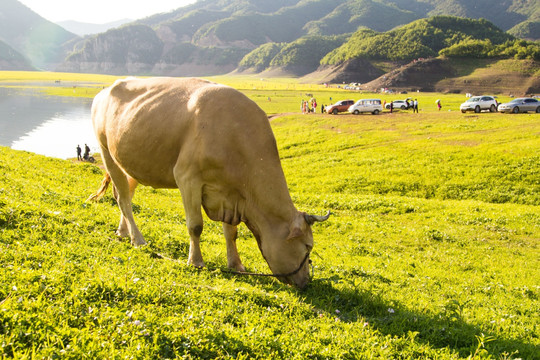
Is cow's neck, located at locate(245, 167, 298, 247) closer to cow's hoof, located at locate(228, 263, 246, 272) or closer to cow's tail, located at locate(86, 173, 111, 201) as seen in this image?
cow's hoof, located at locate(228, 263, 246, 272)

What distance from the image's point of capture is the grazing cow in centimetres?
673

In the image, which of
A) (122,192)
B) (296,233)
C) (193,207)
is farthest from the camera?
(122,192)

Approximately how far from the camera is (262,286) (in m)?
6.79

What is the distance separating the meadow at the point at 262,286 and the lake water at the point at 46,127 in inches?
985

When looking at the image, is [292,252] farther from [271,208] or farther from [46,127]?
[46,127]

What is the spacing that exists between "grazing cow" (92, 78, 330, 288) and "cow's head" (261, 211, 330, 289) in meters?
0.02

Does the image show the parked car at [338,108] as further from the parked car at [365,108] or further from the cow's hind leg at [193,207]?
the cow's hind leg at [193,207]

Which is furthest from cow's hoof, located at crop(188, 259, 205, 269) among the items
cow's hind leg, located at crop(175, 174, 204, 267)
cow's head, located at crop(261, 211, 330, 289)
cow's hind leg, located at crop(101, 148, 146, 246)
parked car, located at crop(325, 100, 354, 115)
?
parked car, located at crop(325, 100, 354, 115)

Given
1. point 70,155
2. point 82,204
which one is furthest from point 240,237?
point 70,155

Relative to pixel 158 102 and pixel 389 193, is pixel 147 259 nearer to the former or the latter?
pixel 158 102

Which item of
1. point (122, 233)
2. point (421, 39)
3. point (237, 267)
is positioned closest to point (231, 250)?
point (237, 267)

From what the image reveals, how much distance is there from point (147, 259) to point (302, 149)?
83.7 feet

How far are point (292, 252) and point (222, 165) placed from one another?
6.08 feet

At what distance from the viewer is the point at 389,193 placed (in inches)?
810
